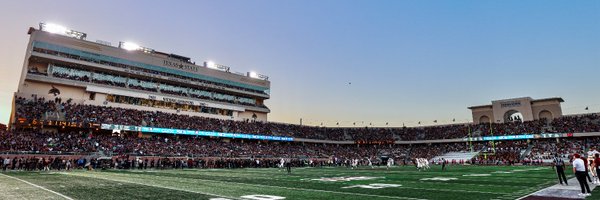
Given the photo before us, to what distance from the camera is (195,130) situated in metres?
52.2

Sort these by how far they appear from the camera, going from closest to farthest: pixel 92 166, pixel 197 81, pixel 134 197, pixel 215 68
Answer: pixel 134 197 < pixel 92 166 < pixel 197 81 < pixel 215 68

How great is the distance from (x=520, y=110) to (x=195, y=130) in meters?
60.1

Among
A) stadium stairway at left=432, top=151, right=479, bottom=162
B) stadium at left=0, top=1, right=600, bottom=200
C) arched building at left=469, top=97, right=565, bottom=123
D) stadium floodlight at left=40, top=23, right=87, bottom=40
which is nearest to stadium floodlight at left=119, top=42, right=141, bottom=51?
stadium at left=0, top=1, right=600, bottom=200

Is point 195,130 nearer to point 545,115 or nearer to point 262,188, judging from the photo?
point 262,188

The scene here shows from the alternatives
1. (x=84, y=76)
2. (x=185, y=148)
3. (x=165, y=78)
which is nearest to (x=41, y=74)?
(x=84, y=76)

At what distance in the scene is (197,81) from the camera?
6012cm

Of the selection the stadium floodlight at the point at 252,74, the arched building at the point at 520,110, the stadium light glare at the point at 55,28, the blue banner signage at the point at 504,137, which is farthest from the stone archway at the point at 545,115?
the stadium light glare at the point at 55,28

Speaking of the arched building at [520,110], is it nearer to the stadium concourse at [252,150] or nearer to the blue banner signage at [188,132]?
the stadium concourse at [252,150]

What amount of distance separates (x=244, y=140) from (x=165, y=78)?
16644mm

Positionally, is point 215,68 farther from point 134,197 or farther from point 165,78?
point 134,197

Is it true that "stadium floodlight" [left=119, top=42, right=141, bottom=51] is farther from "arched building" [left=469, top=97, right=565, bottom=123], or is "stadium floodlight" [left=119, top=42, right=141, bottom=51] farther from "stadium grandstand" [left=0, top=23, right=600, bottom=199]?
"arched building" [left=469, top=97, right=565, bottom=123]

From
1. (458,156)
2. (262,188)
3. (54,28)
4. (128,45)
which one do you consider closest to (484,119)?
(458,156)

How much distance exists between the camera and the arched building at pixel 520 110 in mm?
63812

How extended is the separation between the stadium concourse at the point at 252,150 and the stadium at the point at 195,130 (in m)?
0.19
